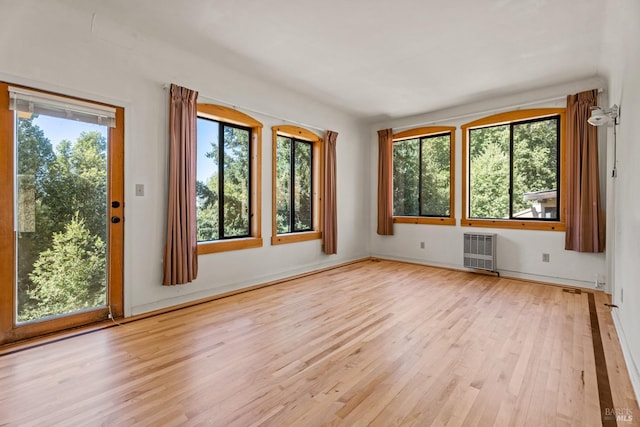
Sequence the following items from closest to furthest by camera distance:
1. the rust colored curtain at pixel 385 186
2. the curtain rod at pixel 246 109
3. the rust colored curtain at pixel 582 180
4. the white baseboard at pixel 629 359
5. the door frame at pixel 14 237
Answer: the white baseboard at pixel 629 359
the door frame at pixel 14 237
the curtain rod at pixel 246 109
the rust colored curtain at pixel 582 180
the rust colored curtain at pixel 385 186

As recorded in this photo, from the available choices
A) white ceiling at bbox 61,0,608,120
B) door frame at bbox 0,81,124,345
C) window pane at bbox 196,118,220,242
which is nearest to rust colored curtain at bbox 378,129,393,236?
white ceiling at bbox 61,0,608,120

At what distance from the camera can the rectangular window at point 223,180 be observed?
408cm

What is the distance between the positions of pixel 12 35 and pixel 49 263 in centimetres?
195

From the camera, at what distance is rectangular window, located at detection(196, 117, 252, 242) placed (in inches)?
161

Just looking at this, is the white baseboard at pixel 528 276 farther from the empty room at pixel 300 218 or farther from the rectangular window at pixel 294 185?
the rectangular window at pixel 294 185

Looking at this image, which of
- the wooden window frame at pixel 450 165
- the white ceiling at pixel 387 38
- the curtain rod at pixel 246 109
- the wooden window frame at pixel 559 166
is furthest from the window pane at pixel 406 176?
the curtain rod at pixel 246 109

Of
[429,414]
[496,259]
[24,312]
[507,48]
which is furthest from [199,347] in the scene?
[496,259]

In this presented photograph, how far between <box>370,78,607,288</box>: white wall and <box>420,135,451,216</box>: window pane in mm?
223

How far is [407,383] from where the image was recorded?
2049 millimetres

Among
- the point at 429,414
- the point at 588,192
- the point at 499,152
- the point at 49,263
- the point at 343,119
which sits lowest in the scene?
the point at 429,414

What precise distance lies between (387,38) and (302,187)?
9.31ft

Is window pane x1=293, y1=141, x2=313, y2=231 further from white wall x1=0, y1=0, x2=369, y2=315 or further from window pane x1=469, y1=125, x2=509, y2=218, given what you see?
window pane x1=469, y1=125, x2=509, y2=218

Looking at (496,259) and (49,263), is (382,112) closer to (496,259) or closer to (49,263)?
(496,259)

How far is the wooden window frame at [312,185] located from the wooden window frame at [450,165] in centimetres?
176
